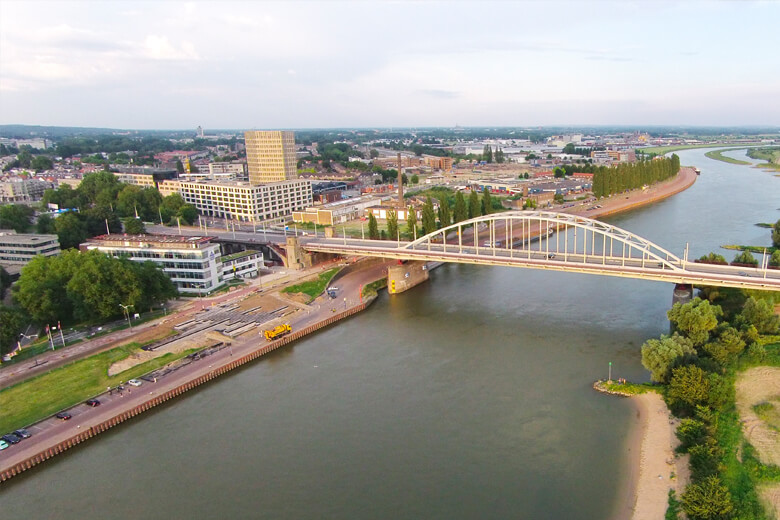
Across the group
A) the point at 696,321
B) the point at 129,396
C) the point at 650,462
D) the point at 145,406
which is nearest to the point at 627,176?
the point at 696,321

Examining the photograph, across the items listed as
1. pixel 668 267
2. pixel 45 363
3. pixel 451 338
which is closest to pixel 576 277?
pixel 668 267

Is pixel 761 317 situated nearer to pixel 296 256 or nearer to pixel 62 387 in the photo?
pixel 296 256

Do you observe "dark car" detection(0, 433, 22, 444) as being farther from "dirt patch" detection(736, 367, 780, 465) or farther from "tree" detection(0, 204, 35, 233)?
"tree" detection(0, 204, 35, 233)

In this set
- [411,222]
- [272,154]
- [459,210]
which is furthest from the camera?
[272,154]

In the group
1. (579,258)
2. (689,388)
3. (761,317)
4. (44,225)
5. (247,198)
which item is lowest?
(689,388)

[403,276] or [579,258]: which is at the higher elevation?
[579,258]

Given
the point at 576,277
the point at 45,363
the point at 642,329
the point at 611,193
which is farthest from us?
the point at 611,193

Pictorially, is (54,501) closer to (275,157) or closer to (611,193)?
(275,157)
